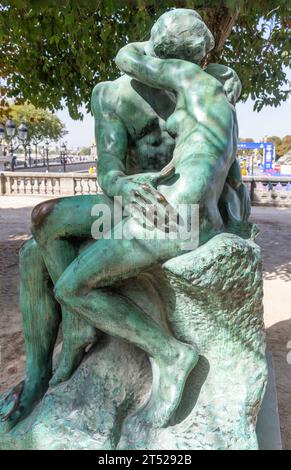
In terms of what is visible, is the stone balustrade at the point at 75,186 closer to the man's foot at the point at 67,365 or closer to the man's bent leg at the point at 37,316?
the man's bent leg at the point at 37,316

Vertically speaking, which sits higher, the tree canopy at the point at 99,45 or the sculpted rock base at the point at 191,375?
the tree canopy at the point at 99,45

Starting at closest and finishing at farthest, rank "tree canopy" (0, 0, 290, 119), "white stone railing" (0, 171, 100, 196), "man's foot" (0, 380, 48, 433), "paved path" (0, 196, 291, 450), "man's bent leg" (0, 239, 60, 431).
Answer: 1. "man's foot" (0, 380, 48, 433)
2. "man's bent leg" (0, 239, 60, 431)
3. "paved path" (0, 196, 291, 450)
4. "tree canopy" (0, 0, 290, 119)
5. "white stone railing" (0, 171, 100, 196)

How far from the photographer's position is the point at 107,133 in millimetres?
2490

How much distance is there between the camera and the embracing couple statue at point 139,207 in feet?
6.99

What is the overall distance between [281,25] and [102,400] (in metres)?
6.95

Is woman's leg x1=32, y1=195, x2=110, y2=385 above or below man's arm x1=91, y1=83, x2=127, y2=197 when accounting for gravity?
below

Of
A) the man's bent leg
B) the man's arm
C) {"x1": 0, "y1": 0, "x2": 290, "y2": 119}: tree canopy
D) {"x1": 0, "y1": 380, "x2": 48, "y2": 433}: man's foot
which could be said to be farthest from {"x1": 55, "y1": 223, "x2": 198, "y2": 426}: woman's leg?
{"x1": 0, "y1": 0, "x2": 290, "y2": 119}: tree canopy

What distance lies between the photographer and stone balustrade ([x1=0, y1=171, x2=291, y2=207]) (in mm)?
14938

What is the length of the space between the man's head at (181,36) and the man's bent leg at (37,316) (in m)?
1.18

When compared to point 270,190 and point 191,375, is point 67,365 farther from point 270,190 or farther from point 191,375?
point 270,190

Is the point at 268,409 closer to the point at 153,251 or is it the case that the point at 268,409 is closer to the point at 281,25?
the point at 153,251

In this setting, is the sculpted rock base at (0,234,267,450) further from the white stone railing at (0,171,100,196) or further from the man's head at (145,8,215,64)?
the white stone railing at (0,171,100,196)

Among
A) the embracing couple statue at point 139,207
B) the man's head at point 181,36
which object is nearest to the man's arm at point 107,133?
the embracing couple statue at point 139,207

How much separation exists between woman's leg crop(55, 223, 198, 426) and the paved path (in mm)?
1276
